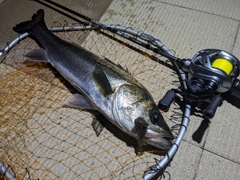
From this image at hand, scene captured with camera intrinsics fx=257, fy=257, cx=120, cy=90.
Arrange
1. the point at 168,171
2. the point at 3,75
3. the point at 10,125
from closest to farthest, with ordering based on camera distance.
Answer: the point at 168,171 → the point at 10,125 → the point at 3,75

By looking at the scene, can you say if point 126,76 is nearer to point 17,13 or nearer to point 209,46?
point 209,46

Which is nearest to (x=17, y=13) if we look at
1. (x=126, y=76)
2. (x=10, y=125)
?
(x=10, y=125)

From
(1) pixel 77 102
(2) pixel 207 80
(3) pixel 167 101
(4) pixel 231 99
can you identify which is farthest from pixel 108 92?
(4) pixel 231 99

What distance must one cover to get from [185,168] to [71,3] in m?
2.68

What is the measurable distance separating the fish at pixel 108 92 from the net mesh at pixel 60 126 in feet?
0.67

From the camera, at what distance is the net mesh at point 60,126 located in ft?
7.68

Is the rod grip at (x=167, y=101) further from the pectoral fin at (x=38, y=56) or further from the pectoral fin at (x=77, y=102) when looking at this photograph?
the pectoral fin at (x=38, y=56)

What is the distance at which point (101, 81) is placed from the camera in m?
2.38

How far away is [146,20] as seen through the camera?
11.1 ft

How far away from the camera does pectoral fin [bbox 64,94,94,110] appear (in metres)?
2.50

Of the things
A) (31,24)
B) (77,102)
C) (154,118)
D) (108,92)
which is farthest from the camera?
(31,24)

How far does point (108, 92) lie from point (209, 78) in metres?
0.90

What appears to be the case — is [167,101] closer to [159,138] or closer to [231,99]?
[159,138]

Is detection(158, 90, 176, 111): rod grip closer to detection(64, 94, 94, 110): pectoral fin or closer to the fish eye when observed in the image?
the fish eye
